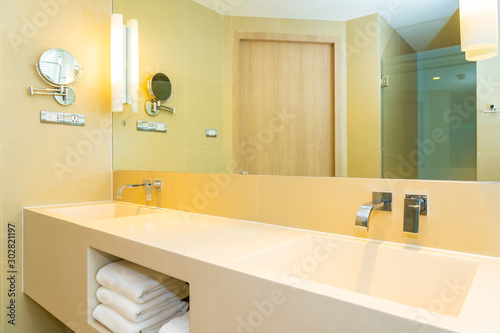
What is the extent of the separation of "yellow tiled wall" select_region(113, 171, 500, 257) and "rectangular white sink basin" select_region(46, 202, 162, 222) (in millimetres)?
198

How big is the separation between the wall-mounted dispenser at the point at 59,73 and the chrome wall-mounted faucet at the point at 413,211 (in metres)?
1.69

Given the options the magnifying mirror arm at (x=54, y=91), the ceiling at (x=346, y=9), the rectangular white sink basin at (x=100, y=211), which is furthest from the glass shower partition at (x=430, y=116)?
the magnifying mirror arm at (x=54, y=91)

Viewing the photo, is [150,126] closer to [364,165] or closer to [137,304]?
[137,304]

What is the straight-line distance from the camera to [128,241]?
3.01 feet

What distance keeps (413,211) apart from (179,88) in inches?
49.0

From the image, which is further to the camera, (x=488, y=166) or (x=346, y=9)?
(x=346, y=9)

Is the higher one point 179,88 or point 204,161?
point 179,88

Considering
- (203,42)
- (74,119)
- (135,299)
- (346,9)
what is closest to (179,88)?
(203,42)

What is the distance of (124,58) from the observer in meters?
1.74

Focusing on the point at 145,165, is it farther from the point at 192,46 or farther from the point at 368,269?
the point at 368,269

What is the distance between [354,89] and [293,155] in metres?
0.30

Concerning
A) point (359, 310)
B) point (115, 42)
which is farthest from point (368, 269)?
point (115, 42)

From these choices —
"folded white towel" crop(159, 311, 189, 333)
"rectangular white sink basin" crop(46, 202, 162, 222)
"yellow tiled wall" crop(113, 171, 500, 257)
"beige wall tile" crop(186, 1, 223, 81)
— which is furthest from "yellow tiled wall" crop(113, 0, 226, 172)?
"folded white towel" crop(159, 311, 189, 333)

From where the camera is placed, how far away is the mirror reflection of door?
Answer: 104 centimetres
